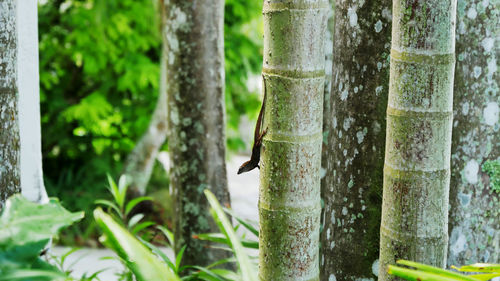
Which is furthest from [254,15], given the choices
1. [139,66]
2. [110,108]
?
[110,108]

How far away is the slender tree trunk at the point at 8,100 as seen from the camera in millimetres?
1704

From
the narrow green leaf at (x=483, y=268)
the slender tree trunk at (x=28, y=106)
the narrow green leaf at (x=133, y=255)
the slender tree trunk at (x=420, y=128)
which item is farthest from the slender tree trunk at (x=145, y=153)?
the narrow green leaf at (x=133, y=255)

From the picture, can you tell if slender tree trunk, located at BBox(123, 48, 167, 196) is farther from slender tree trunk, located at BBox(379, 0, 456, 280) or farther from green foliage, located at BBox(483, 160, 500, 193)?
slender tree trunk, located at BBox(379, 0, 456, 280)

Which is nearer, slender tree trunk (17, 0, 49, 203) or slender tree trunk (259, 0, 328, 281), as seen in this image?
slender tree trunk (259, 0, 328, 281)

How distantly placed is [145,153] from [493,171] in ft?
17.5

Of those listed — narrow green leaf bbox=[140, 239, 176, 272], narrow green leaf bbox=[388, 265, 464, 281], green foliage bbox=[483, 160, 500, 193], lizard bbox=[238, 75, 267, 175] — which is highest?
lizard bbox=[238, 75, 267, 175]

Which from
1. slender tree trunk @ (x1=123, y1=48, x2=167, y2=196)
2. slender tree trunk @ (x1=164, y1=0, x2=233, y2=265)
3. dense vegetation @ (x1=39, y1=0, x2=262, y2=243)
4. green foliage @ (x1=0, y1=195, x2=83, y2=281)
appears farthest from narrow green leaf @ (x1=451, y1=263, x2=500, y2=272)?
dense vegetation @ (x1=39, y1=0, x2=262, y2=243)

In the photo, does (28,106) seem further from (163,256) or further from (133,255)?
(133,255)

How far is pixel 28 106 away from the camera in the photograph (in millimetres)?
1871

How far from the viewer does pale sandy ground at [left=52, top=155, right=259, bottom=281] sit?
5.66 meters

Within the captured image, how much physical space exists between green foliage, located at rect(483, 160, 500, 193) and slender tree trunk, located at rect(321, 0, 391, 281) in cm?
37

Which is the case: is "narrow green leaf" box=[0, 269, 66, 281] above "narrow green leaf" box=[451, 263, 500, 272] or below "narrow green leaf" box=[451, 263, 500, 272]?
above

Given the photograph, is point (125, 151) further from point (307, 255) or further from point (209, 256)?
point (307, 255)

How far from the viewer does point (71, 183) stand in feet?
24.4
